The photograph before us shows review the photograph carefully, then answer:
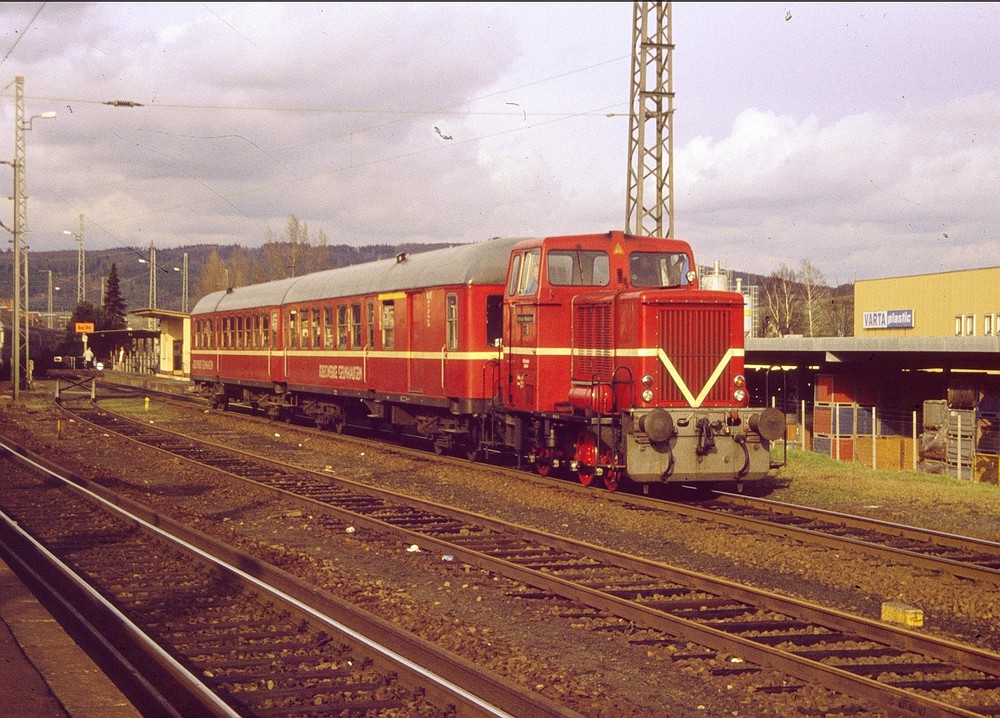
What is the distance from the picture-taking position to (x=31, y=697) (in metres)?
6.20

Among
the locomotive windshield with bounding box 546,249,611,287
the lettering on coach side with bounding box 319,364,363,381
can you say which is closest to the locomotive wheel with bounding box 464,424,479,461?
the lettering on coach side with bounding box 319,364,363,381

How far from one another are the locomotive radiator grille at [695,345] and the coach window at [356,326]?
10728mm

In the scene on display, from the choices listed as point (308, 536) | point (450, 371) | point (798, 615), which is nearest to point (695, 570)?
point (798, 615)

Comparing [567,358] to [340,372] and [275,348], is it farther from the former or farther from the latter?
[275,348]

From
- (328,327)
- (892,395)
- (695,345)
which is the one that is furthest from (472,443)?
(892,395)

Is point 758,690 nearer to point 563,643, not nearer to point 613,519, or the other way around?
point 563,643

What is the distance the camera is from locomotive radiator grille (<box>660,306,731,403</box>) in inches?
557

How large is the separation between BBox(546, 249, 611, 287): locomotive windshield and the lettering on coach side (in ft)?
28.4

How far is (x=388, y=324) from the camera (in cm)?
2184

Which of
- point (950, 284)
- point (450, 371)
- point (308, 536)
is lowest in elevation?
point (308, 536)

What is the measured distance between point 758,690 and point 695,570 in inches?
143

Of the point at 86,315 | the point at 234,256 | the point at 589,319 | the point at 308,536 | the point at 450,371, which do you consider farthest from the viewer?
the point at 234,256

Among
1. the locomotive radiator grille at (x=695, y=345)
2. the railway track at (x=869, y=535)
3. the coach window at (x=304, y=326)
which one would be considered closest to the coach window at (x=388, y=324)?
the coach window at (x=304, y=326)

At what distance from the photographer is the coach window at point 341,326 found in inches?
956
